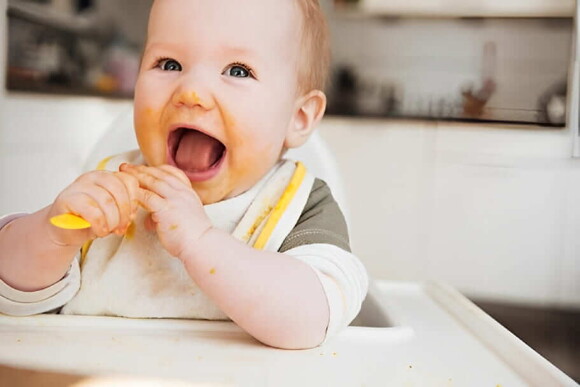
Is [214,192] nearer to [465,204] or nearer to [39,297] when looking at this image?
[39,297]

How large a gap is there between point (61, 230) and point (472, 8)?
1.90m

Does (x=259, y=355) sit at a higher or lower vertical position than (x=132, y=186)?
lower

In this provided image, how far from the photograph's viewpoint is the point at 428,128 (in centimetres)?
188

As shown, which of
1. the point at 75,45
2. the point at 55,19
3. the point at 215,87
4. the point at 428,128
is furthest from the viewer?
the point at 75,45

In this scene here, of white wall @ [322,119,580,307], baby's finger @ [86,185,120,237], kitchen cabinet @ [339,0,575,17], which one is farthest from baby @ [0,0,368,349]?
kitchen cabinet @ [339,0,575,17]

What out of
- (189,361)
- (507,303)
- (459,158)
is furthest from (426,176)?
(189,361)

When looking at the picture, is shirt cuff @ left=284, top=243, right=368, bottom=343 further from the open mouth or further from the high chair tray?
the open mouth

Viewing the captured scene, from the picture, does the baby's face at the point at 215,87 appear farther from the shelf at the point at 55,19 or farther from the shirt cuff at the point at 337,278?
the shelf at the point at 55,19

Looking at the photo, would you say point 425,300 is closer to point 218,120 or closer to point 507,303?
point 218,120

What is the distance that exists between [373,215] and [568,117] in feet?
1.96

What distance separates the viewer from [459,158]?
1.75 m

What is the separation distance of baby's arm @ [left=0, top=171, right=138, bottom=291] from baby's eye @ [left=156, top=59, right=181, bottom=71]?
14cm

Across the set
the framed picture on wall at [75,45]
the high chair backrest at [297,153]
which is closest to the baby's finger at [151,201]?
Answer: the high chair backrest at [297,153]

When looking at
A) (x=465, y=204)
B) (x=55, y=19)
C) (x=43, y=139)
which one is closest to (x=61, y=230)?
(x=43, y=139)
